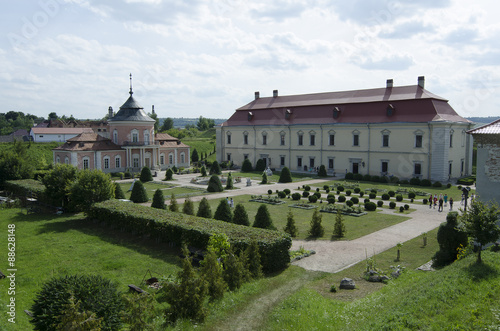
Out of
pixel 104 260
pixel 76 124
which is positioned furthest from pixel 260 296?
pixel 76 124

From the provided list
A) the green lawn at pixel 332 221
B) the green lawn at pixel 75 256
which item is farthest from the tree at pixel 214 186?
the green lawn at pixel 75 256

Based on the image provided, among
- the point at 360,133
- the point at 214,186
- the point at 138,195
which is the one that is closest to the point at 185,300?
the point at 138,195

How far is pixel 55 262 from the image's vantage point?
576 inches

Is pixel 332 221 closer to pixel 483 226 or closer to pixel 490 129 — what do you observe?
pixel 490 129

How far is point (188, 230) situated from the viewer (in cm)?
1560

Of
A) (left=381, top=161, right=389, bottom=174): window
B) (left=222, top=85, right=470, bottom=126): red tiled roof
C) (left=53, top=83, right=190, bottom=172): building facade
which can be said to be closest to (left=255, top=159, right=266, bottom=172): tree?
(left=222, top=85, right=470, bottom=126): red tiled roof

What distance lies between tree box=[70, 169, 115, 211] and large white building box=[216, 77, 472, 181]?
105 ft

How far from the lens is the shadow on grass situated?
15.8m

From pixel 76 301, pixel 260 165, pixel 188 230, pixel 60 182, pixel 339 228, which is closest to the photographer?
pixel 76 301

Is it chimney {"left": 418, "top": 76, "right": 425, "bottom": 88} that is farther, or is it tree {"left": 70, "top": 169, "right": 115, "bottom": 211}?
chimney {"left": 418, "top": 76, "right": 425, "bottom": 88}

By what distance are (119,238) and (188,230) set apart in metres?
4.87

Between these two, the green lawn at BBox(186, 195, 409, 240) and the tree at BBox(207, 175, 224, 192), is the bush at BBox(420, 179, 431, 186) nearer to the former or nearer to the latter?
the green lawn at BBox(186, 195, 409, 240)

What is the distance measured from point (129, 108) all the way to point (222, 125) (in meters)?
15.6

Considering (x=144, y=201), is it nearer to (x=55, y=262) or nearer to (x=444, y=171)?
(x=55, y=262)
